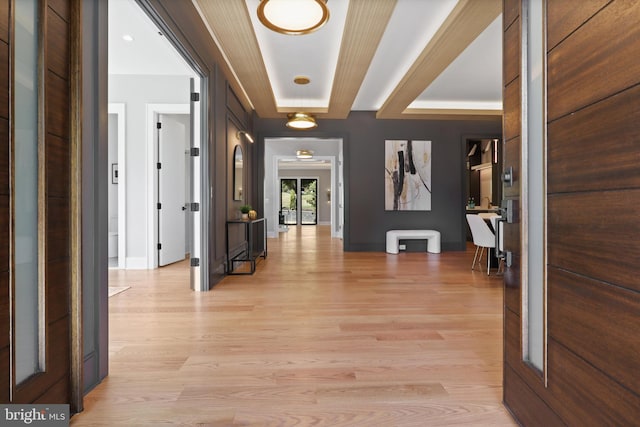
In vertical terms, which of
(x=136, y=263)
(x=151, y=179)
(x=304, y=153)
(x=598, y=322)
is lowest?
(x=136, y=263)

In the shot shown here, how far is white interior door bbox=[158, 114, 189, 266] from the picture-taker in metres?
4.72

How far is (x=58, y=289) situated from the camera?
128cm

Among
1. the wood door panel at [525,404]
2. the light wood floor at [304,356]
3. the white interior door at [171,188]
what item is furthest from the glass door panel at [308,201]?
the wood door panel at [525,404]

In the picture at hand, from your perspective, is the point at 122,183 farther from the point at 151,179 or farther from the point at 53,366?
the point at 53,366

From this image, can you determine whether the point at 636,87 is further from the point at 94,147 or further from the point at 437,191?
the point at 437,191

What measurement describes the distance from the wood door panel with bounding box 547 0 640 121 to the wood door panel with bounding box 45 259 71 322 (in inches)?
73.6

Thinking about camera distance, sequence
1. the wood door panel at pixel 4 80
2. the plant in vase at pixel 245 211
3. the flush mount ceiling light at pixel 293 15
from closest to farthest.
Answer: the wood door panel at pixel 4 80 < the flush mount ceiling light at pixel 293 15 < the plant in vase at pixel 245 211

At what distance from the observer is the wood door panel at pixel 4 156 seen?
1.00 metres

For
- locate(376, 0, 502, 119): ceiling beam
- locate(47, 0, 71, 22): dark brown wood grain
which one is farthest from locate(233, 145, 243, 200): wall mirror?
locate(47, 0, 71, 22): dark brown wood grain

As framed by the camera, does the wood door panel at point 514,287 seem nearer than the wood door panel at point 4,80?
No

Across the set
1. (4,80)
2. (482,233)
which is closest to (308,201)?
(482,233)

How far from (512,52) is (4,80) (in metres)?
1.79

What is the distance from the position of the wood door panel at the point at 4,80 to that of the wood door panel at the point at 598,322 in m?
1.82

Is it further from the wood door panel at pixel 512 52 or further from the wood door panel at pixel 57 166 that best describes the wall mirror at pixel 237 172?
the wood door panel at pixel 512 52
